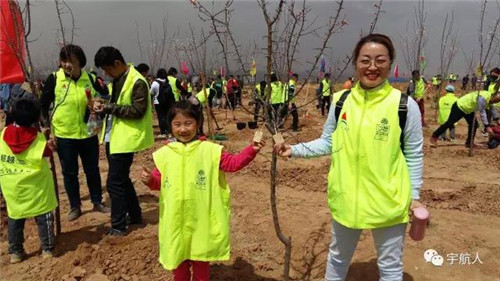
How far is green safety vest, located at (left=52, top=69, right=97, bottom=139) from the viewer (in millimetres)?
3613

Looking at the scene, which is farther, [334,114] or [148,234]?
[148,234]

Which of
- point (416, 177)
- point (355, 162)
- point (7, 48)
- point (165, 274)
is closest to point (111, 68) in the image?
point (7, 48)

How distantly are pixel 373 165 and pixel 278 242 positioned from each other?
1725 mm

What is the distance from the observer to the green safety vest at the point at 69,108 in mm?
3613

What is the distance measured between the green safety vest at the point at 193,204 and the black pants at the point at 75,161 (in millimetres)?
1901

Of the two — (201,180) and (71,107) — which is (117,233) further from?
(201,180)

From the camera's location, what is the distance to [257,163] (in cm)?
634

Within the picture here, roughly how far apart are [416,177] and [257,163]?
4.47 meters

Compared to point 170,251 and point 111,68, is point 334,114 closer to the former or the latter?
point 170,251

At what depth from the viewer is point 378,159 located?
1.89m

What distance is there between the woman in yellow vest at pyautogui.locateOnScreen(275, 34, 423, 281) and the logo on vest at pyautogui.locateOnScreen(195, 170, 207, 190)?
72 centimetres

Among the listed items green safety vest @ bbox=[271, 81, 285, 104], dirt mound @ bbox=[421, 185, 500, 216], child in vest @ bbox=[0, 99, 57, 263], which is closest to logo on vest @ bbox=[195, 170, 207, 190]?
child in vest @ bbox=[0, 99, 57, 263]

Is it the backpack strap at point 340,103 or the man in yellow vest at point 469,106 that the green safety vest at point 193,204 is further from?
the man in yellow vest at point 469,106

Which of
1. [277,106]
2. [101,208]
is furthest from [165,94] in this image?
[101,208]
